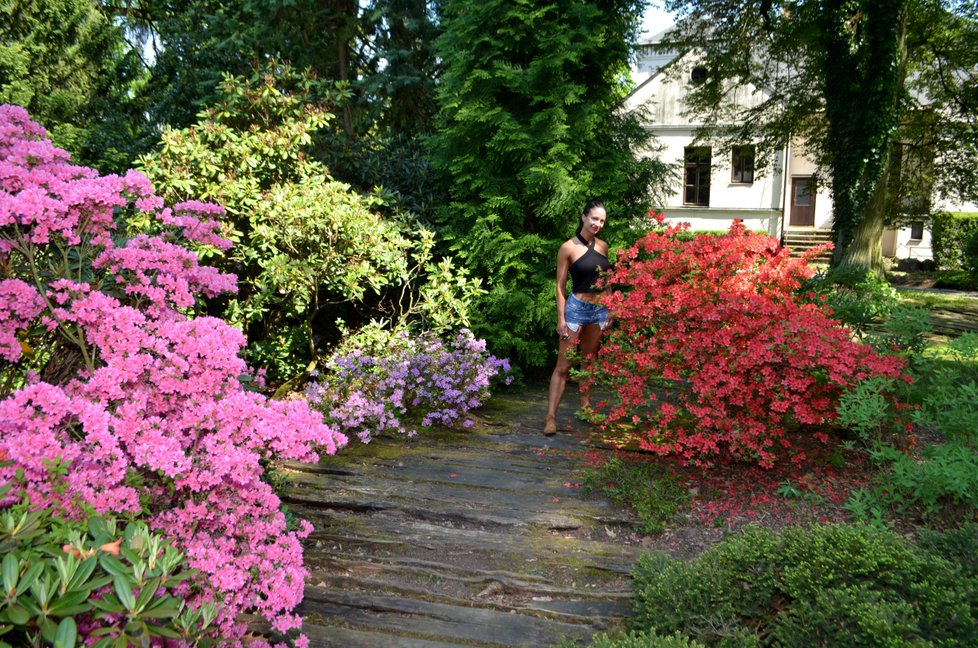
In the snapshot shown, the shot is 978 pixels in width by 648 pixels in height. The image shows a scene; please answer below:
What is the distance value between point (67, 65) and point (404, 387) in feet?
49.2

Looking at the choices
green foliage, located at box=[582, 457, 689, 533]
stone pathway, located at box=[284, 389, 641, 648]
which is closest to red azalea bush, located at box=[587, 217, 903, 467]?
green foliage, located at box=[582, 457, 689, 533]

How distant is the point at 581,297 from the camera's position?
638cm

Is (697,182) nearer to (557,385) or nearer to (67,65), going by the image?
(67,65)

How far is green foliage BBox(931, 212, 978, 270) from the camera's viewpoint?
863 inches

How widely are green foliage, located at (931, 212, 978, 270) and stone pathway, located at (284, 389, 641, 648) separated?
859 inches

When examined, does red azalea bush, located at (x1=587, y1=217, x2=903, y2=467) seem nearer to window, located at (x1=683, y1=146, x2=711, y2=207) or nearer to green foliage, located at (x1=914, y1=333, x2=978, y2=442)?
green foliage, located at (x1=914, y1=333, x2=978, y2=442)

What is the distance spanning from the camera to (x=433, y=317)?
307 inches

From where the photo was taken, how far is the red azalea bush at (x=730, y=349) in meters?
4.77

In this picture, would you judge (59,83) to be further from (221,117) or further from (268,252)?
(268,252)

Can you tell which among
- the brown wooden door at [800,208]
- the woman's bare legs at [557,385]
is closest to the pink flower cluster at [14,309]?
the woman's bare legs at [557,385]

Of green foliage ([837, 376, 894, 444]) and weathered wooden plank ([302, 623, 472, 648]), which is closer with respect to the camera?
weathered wooden plank ([302, 623, 472, 648])

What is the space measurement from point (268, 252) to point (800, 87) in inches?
532

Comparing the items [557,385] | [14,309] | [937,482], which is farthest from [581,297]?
[14,309]

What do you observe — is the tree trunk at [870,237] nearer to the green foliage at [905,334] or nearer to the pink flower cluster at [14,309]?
the green foliage at [905,334]
